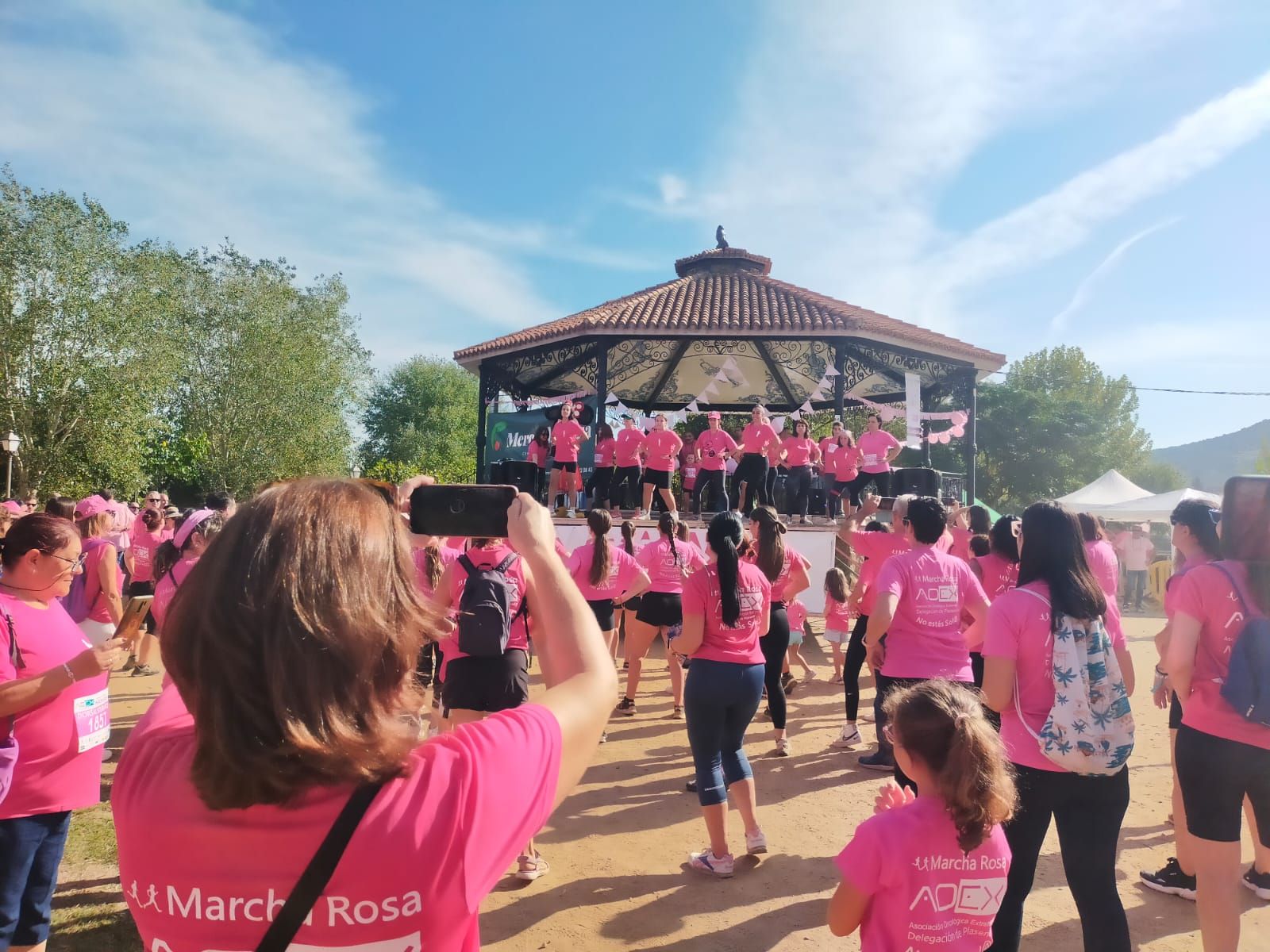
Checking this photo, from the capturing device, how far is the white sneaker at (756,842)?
404 cm

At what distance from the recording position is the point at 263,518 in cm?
99

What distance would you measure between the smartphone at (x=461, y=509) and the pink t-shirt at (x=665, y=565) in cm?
517

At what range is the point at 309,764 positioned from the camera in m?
0.89

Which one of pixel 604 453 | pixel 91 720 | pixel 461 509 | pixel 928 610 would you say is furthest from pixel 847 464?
pixel 461 509

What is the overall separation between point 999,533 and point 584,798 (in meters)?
3.19

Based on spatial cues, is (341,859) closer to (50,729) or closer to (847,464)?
(50,729)

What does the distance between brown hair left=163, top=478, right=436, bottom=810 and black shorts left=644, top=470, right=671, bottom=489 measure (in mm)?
11777

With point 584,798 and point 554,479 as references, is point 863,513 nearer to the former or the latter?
point 584,798

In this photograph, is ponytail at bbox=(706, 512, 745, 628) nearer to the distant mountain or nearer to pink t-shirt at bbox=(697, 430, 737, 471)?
pink t-shirt at bbox=(697, 430, 737, 471)

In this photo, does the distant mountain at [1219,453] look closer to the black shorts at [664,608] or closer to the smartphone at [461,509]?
the black shorts at [664,608]

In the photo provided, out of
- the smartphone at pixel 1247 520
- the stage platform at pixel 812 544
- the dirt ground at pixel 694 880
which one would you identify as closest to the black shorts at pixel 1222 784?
the smartphone at pixel 1247 520

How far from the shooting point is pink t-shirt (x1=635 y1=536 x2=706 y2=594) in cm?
652

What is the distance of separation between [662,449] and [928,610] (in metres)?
8.94

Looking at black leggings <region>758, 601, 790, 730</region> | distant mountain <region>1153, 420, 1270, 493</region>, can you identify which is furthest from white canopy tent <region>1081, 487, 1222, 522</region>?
distant mountain <region>1153, 420, 1270, 493</region>
